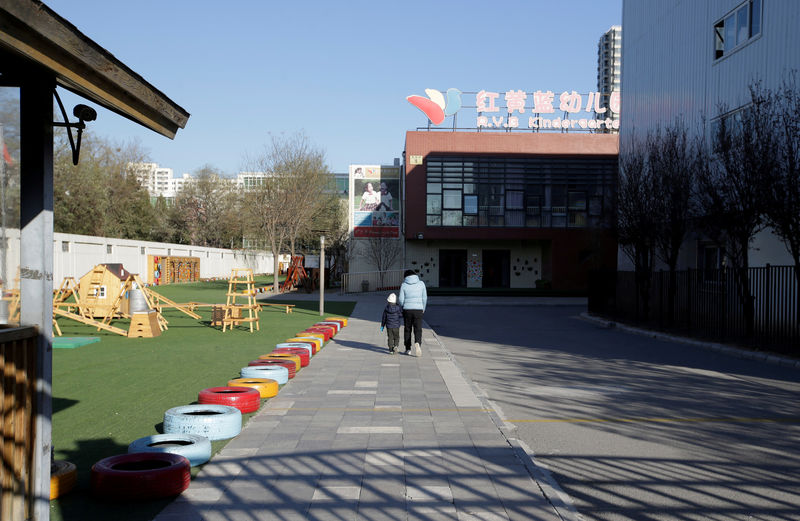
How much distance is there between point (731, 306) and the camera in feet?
57.8

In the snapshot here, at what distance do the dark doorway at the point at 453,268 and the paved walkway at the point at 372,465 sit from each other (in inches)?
1527

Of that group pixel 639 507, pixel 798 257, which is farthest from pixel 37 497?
pixel 798 257

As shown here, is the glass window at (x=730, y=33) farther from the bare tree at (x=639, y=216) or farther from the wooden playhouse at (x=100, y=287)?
the wooden playhouse at (x=100, y=287)

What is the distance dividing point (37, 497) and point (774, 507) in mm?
4959

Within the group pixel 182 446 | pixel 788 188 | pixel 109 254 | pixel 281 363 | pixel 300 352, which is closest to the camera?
pixel 182 446

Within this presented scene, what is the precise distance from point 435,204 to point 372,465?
39787 millimetres

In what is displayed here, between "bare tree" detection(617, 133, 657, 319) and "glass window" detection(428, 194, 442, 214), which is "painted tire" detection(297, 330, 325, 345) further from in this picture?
"glass window" detection(428, 194, 442, 214)

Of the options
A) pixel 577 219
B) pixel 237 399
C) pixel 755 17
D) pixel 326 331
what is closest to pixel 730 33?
pixel 755 17

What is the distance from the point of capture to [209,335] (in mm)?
17141

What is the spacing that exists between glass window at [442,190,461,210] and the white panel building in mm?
17029

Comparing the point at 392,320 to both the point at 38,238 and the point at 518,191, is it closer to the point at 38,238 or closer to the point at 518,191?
the point at 38,238

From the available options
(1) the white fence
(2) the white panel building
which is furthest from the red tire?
(1) the white fence

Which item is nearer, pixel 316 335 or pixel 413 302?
pixel 413 302

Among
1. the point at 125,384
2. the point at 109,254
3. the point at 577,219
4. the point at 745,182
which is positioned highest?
the point at 577,219
